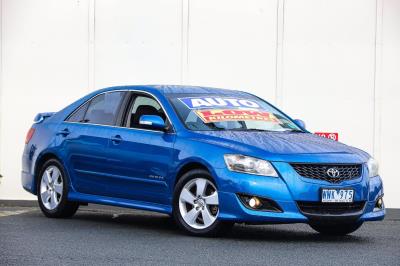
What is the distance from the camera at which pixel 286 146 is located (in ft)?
33.9

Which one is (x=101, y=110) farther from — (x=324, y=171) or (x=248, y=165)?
(x=324, y=171)

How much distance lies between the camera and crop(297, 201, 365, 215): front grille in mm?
10070

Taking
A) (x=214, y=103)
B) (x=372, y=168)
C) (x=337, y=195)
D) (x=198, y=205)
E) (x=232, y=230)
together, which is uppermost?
(x=214, y=103)

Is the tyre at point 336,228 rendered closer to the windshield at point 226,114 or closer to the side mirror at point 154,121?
the windshield at point 226,114

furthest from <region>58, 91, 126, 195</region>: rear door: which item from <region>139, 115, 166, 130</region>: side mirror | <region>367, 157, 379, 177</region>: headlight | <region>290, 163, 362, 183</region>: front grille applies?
<region>367, 157, 379, 177</region>: headlight

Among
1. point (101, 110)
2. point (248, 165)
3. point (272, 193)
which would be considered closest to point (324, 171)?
point (272, 193)

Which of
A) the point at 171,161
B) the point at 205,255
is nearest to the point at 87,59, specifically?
the point at 171,161

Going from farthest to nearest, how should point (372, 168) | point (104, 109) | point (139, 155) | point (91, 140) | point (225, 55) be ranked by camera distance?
point (225, 55)
point (104, 109)
point (91, 140)
point (139, 155)
point (372, 168)

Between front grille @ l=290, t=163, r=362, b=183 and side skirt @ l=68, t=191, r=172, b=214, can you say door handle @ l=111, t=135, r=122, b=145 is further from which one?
front grille @ l=290, t=163, r=362, b=183

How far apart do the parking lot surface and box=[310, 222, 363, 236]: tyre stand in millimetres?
90

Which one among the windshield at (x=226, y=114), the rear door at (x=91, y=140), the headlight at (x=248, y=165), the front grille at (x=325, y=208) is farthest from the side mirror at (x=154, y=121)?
the front grille at (x=325, y=208)

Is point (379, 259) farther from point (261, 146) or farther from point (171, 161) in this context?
point (171, 161)

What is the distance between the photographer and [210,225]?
33.5 ft

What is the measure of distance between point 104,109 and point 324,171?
288 cm
